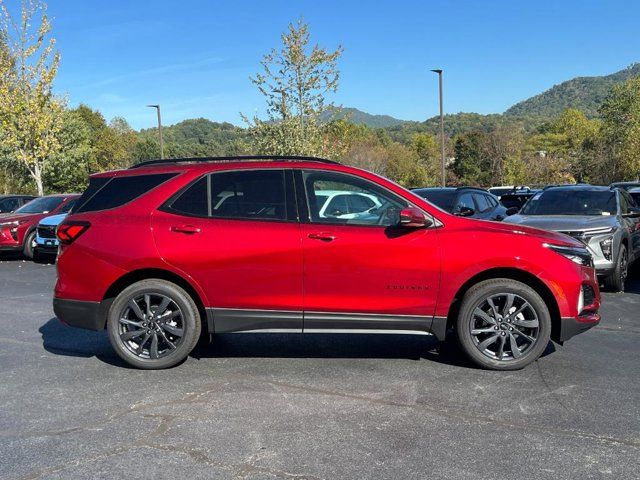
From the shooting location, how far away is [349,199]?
17.3 ft

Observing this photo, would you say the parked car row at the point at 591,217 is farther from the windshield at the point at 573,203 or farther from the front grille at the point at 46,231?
the front grille at the point at 46,231

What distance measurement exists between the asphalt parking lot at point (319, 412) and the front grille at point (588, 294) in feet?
1.91

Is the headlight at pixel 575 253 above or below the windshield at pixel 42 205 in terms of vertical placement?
below

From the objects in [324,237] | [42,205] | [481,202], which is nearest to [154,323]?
[324,237]

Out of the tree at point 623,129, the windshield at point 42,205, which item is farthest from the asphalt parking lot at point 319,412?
the tree at point 623,129

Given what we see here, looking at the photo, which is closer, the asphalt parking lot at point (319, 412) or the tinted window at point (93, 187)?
the asphalt parking lot at point (319, 412)

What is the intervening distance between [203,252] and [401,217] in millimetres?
1692

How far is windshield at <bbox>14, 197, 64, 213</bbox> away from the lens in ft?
46.4

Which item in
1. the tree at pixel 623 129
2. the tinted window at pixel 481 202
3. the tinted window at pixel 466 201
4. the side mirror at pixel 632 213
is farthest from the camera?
the tree at pixel 623 129

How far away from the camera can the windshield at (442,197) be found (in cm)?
1094

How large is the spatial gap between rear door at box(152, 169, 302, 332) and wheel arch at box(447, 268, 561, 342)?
4.56ft

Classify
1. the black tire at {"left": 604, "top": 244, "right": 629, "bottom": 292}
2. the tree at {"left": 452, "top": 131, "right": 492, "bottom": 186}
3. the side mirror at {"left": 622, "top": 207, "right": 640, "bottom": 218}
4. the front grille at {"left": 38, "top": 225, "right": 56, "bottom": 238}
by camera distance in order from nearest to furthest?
the black tire at {"left": 604, "top": 244, "right": 629, "bottom": 292}
the side mirror at {"left": 622, "top": 207, "right": 640, "bottom": 218}
the front grille at {"left": 38, "top": 225, "right": 56, "bottom": 238}
the tree at {"left": 452, "top": 131, "right": 492, "bottom": 186}

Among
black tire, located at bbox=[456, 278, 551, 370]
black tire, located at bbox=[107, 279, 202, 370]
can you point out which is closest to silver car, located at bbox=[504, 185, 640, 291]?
black tire, located at bbox=[456, 278, 551, 370]

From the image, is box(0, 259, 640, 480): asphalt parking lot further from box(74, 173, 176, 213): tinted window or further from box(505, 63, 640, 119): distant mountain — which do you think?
box(505, 63, 640, 119): distant mountain
